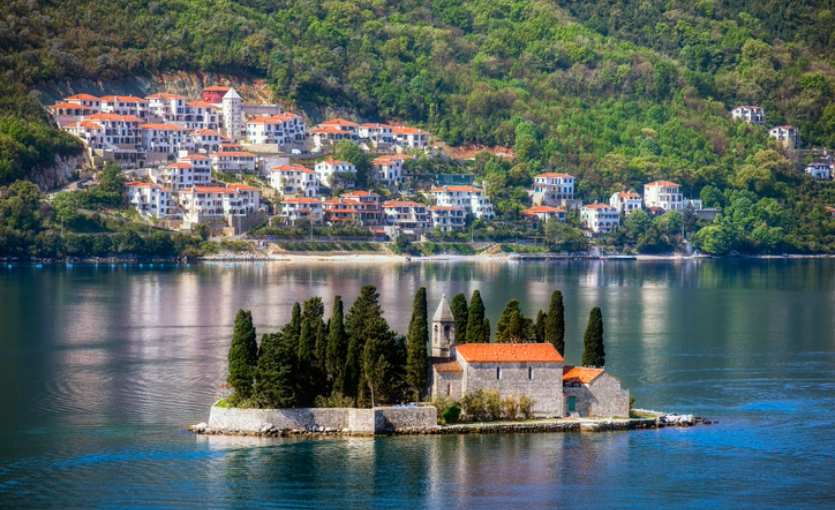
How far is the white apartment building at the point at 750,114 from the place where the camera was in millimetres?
183875

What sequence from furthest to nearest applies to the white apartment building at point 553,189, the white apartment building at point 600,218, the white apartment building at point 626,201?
1. the white apartment building at point 626,201
2. the white apartment building at point 553,189
3. the white apartment building at point 600,218

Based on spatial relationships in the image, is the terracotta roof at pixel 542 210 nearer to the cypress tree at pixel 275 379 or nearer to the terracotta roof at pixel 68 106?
the terracotta roof at pixel 68 106

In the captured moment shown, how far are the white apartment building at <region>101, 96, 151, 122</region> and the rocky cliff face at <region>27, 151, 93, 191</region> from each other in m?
7.00

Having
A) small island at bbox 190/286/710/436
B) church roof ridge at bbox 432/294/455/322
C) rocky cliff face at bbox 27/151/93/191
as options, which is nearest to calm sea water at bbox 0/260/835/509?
small island at bbox 190/286/710/436

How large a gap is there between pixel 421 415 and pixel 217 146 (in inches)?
3728

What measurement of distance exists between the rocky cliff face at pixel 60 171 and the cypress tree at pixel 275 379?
84175 millimetres

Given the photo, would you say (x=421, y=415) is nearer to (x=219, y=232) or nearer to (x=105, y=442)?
(x=105, y=442)

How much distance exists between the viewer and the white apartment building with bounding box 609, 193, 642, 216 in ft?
498

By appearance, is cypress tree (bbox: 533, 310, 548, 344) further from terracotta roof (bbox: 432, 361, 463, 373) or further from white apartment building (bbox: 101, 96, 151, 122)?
white apartment building (bbox: 101, 96, 151, 122)

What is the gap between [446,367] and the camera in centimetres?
4806

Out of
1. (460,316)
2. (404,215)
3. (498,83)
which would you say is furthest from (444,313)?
(498,83)

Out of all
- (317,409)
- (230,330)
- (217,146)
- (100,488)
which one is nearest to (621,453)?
(317,409)

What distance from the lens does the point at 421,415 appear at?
153 feet

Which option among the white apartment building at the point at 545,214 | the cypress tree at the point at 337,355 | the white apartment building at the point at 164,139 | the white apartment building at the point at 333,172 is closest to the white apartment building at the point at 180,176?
the white apartment building at the point at 164,139
